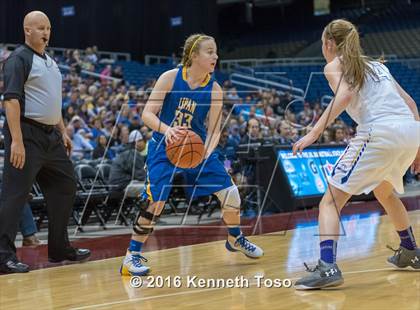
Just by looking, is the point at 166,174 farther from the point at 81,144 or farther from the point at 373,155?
the point at 81,144

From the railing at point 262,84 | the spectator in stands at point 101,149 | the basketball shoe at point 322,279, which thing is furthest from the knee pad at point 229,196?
the railing at point 262,84

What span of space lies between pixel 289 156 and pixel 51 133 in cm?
576

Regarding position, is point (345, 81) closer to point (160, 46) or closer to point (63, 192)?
point (63, 192)

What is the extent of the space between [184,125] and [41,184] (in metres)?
1.34

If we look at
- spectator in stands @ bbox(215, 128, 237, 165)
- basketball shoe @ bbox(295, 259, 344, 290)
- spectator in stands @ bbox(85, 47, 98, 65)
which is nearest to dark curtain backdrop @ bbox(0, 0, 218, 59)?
spectator in stands @ bbox(85, 47, 98, 65)

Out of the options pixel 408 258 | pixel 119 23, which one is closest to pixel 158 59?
pixel 119 23

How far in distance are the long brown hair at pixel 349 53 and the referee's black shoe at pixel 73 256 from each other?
2.72m


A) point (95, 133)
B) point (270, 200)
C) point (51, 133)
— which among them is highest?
point (51, 133)

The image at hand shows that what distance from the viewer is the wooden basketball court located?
407cm

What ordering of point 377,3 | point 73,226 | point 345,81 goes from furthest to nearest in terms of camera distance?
point 377,3 < point 73,226 < point 345,81

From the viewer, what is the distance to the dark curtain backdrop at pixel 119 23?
71.4ft

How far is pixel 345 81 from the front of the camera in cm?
454

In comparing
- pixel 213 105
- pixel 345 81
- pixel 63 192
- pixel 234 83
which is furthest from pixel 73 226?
pixel 234 83

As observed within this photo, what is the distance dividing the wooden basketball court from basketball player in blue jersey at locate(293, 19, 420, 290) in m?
0.33
